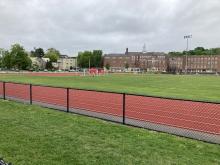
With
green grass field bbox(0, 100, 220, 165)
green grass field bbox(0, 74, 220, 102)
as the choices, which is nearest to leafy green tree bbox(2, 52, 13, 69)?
green grass field bbox(0, 74, 220, 102)

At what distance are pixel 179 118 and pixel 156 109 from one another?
6.97 feet

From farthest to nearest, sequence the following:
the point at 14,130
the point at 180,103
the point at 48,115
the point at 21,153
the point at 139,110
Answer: the point at 180,103, the point at 139,110, the point at 48,115, the point at 14,130, the point at 21,153

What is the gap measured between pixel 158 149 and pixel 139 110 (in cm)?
693

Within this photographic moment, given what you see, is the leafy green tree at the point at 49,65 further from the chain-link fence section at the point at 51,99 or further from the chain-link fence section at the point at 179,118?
the chain-link fence section at the point at 179,118

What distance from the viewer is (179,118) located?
13352 millimetres

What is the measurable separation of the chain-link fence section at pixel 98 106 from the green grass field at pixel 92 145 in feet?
6.09


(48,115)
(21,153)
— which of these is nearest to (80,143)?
(21,153)

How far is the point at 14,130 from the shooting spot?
10641mm

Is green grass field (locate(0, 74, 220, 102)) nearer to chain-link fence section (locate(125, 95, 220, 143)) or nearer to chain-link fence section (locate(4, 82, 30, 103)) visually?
chain-link fence section (locate(125, 95, 220, 143))

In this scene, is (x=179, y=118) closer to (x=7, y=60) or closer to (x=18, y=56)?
(x=18, y=56)

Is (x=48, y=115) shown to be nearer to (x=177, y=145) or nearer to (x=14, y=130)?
(x=14, y=130)

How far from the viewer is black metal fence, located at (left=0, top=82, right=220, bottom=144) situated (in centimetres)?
1145

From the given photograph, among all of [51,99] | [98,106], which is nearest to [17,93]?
[51,99]

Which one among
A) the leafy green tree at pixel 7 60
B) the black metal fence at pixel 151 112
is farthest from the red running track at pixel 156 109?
the leafy green tree at pixel 7 60
